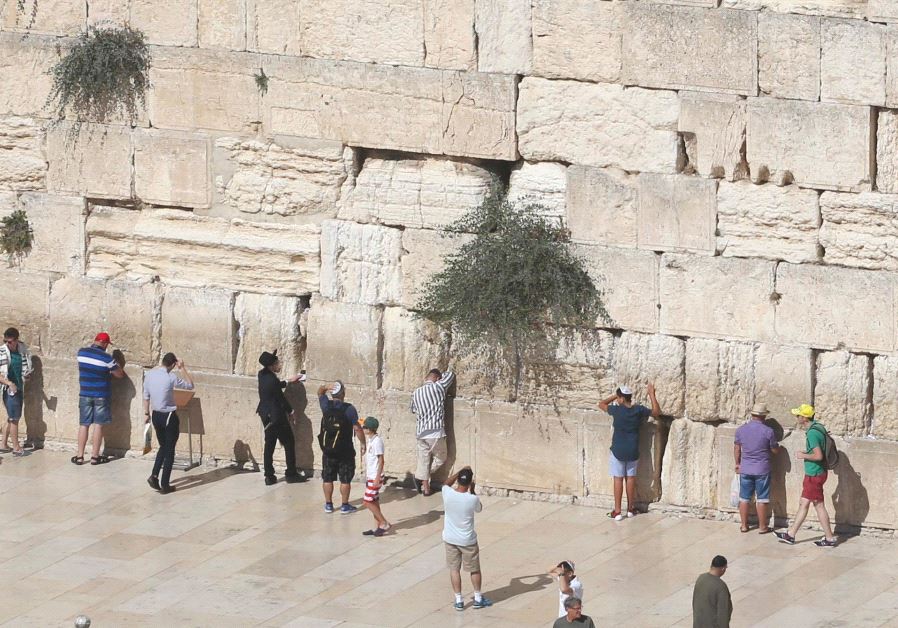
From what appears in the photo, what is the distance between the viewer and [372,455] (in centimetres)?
1538

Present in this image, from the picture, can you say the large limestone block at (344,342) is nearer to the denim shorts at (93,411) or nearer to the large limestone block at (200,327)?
the large limestone block at (200,327)

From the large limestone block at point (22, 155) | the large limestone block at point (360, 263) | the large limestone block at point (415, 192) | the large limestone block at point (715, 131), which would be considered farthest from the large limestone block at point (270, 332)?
the large limestone block at point (715, 131)

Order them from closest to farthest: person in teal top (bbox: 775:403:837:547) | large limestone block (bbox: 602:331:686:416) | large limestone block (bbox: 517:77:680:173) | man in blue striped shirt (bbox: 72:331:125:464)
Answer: person in teal top (bbox: 775:403:837:547)
large limestone block (bbox: 517:77:680:173)
large limestone block (bbox: 602:331:686:416)
man in blue striped shirt (bbox: 72:331:125:464)

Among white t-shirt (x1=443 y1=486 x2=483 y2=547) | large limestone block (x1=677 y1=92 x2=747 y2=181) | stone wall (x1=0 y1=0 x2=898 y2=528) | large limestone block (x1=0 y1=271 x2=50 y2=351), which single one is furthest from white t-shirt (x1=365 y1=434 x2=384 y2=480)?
large limestone block (x1=0 y1=271 x2=50 y2=351)

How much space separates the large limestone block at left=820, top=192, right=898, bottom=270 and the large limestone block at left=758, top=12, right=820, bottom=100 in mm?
874

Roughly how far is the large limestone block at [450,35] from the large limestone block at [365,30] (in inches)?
2.9

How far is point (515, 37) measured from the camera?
16.0 m

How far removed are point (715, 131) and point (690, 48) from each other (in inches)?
27.1

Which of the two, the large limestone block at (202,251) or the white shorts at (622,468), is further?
the large limestone block at (202,251)

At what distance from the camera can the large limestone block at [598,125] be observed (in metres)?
15.7

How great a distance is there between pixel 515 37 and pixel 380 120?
1.42m

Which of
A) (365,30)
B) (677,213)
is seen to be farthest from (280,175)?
(677,213)

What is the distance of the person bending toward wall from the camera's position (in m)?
15.6

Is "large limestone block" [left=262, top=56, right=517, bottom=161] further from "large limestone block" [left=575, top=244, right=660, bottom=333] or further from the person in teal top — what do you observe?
the person in teal top
